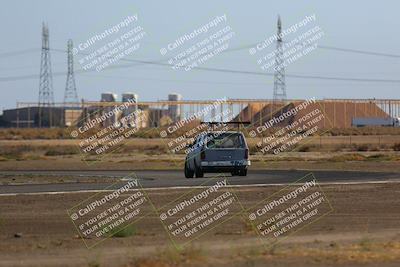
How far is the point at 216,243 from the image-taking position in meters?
14.9

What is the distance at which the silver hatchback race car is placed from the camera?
32.9 metres

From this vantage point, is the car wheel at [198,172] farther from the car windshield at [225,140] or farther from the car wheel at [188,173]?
the car windshield at [225,140]

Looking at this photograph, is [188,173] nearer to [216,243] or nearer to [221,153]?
[221,153]

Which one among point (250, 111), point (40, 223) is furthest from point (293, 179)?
point (250, 111)

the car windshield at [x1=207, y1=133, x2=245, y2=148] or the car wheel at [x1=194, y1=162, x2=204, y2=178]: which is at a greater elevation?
the car windshield at [x1=207, y1=133, x2=245, y2=148]

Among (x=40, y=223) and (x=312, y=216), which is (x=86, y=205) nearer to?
(x=40, y=223)

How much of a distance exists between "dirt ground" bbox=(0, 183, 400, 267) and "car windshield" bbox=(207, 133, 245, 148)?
38.9 feet

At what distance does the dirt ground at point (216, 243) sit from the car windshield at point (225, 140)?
1186 cm

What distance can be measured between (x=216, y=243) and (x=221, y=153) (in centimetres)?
1805

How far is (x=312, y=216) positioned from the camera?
1911 cm

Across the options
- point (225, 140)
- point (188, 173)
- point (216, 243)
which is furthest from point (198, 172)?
point (216, 243)

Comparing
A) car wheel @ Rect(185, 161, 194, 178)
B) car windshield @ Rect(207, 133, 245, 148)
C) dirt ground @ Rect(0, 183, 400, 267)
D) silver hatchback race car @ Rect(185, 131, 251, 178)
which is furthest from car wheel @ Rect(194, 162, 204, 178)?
dirt ground @ Rect(0, 183, 400, 267)

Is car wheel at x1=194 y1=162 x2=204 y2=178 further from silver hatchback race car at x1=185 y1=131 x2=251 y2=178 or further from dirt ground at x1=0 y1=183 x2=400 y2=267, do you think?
dirt ground at x1=0 y1=183 x2=400 y2=267

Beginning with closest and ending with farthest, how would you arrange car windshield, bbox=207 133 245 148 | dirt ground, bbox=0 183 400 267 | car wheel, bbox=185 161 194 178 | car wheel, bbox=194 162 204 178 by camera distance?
1. dirt ground, bbox=0 183 400 267
2. car windshield, bbox=207 133 245 148
3. car wheel, bbox=194 162 204 178
4. car wheel, bbox=185 161 194 178
